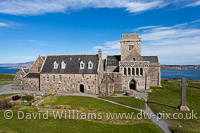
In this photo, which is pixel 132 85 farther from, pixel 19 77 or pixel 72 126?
pixel 19 77

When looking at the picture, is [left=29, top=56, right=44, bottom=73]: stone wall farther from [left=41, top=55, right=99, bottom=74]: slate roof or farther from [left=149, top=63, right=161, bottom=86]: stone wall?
[left=149, top=63, right=161, bottom=86]: stone wall

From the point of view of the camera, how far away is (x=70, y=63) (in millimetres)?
42062

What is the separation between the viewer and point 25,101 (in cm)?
2984

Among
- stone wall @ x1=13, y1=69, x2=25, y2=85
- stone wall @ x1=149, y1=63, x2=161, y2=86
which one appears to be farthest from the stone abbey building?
stone wall @ x1=13, y1=69, x2=25, y2=85

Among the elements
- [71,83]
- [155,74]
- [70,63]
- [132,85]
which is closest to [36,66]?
[70,63]

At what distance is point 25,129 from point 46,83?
25.6 metres

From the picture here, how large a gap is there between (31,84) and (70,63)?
13.9 meters

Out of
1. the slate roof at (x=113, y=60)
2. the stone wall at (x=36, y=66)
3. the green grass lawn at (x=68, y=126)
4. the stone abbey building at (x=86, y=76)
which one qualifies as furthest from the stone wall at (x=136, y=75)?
the stone wall at (x=36, y=66)

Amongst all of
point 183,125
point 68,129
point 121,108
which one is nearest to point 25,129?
point 68,129

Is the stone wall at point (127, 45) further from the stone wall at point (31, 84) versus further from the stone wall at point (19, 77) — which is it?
the stone wall at point (19, 77)

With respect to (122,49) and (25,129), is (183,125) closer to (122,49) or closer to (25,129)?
(25,129)

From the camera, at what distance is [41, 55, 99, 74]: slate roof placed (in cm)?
3969

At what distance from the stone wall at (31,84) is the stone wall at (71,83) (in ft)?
7.67

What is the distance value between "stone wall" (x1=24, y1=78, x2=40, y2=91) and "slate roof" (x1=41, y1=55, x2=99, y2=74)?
4.22 metres
